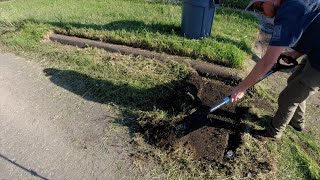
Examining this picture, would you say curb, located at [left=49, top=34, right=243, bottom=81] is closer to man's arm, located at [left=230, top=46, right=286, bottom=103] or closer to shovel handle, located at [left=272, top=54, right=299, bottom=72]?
shovel handle, located at [left=272, top=54, right=299, bottom=72]

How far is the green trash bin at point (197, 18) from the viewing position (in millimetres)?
5031

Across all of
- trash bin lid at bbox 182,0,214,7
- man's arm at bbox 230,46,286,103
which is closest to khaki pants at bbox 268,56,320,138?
man's arm at bbox 230,46,286,103

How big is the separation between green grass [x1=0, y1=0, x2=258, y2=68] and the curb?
0.46ft

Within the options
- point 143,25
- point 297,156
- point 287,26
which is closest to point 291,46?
point 287,26

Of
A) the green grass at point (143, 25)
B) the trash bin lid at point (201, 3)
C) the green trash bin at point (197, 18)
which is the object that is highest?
the trash bin lid at point (201, 3)

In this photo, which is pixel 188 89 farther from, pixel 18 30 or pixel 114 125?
pixel 18 30

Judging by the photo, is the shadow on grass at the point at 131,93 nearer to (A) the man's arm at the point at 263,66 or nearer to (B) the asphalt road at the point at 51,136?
(B) the asphalt road at the point at 51,136

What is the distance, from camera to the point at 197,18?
16.9 ft

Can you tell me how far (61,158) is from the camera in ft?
11.5

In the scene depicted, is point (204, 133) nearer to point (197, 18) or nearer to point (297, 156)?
point (297, 156)

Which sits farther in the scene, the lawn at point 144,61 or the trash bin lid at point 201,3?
the trash bin lid at point 201,3

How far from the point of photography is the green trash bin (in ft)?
16.5

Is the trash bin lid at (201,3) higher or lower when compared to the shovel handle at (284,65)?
higher

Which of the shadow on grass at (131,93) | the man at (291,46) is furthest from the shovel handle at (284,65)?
the shadow on grass at (131,93)
